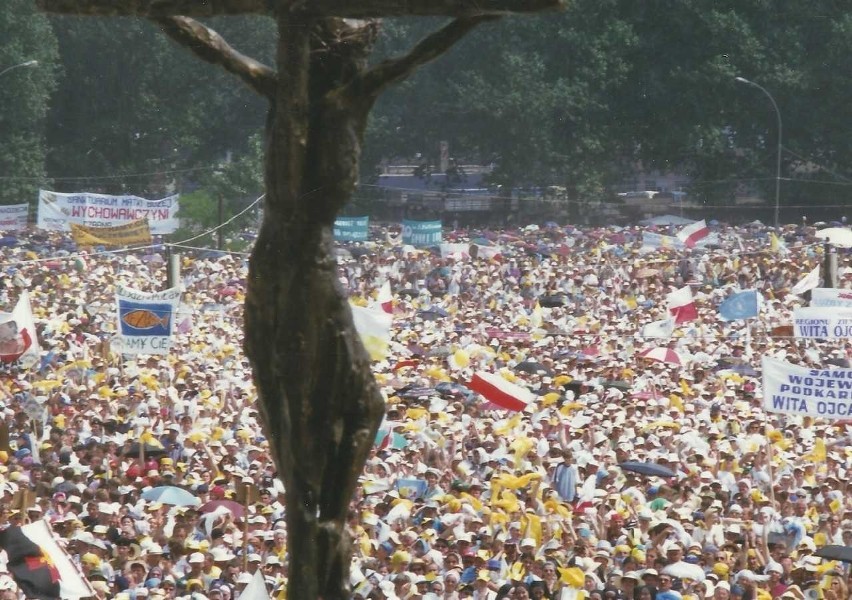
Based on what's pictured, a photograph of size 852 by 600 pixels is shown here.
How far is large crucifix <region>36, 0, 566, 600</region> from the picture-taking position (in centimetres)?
593

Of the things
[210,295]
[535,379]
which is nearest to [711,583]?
[535,379]

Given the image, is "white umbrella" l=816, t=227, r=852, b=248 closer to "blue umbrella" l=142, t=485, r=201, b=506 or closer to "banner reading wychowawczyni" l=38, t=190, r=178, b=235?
"banner reading wychowawczyni" l=38, t=190, r=178, b=235

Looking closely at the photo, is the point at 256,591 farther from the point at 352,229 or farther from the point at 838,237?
the point at 352,229

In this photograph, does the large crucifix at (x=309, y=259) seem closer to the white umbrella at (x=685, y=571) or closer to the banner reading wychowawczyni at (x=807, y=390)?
the white umbrella at (x=685, y=571)

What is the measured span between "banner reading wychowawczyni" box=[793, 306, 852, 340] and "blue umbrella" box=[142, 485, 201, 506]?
9096mm

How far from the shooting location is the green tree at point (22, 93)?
58.5 m

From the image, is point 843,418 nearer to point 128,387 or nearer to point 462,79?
point 128,387

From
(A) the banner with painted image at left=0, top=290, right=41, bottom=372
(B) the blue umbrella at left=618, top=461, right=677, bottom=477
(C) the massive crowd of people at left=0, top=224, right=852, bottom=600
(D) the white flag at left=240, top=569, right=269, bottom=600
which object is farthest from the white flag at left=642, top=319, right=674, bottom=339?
(D) the white flag at left=240, top=569, right=269, bottom=600

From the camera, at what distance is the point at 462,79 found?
62.8 meters

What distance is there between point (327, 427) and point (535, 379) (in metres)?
17.0

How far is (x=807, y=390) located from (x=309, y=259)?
1121 centimetres

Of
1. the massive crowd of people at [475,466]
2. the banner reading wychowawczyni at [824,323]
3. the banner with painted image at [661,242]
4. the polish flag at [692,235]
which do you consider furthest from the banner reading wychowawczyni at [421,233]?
the banner reading wychowawczyni at [824,323]

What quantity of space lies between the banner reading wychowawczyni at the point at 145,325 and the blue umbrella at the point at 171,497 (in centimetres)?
627

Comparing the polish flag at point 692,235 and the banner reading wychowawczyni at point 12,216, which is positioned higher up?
the polish flag at point 692,235
